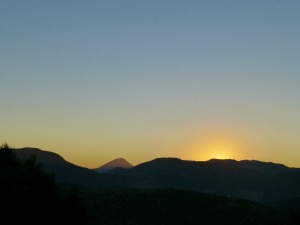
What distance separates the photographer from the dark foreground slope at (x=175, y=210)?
6856cm

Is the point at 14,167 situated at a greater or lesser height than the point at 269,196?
A: lesser

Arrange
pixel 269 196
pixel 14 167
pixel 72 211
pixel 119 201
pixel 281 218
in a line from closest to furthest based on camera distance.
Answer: pixel 72 211
pixel 14 167
pixel 281 218
pixel 119 201
pixel 269 196

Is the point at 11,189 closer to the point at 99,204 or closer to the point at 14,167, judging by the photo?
the point at 14,167

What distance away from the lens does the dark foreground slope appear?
68.6 m

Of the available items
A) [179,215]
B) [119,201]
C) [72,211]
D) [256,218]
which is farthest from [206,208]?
[72,211]

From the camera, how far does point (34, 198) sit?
2825 cm

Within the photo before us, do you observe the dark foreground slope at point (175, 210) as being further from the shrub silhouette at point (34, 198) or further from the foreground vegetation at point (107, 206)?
the shrub silhouette at point (34, 198)

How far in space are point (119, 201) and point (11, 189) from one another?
56862mm

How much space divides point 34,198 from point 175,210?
50.9m

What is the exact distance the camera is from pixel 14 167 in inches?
1264

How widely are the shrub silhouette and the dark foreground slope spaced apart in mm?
32987

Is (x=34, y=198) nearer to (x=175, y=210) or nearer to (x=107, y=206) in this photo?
(x=175, y=210)

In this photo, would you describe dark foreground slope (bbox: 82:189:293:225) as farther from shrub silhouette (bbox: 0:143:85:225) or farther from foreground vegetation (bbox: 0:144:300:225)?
shrub silhouette (bbox: 0:143:85:225)

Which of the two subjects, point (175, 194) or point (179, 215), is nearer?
point (179, 215)
